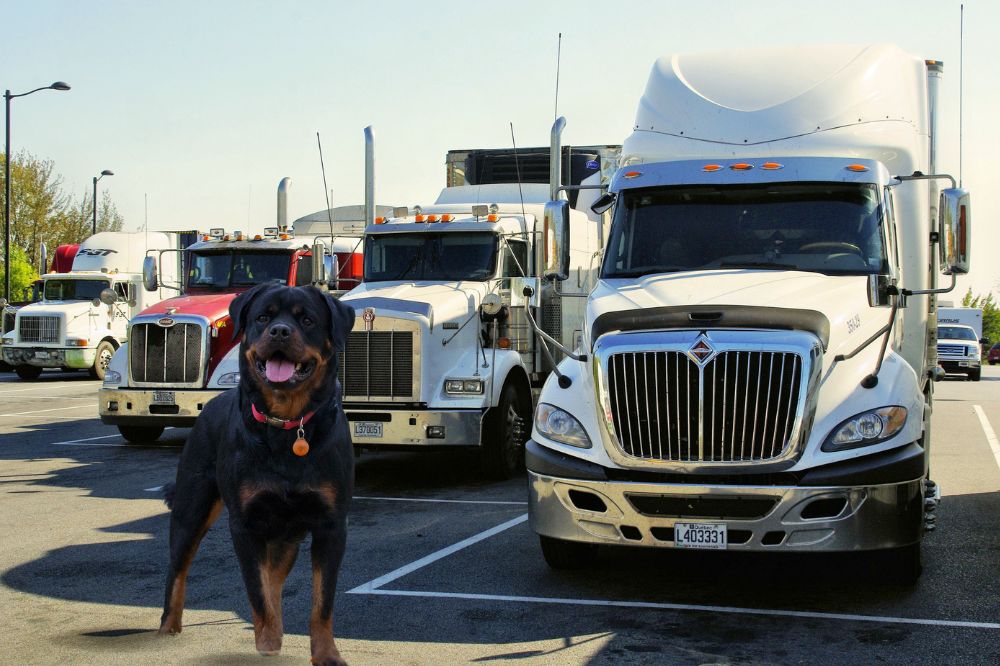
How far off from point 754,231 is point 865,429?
2258 mm

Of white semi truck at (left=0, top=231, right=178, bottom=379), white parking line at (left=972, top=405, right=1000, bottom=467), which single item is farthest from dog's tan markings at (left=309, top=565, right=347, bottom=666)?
white semi truck at (left=0, top=231, right=178, bottom=379)

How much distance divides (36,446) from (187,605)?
32.8 ft

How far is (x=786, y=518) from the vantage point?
6559 mm

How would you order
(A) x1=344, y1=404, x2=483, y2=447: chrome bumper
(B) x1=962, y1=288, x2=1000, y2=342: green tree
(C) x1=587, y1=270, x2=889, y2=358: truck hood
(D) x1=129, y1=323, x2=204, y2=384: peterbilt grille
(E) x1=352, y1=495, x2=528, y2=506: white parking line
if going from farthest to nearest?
(B) x1=962, y1=288, x2=1000, y2=342: green tree
(D) x1=129, y1=323, x2=204, y2=384: peterbilt grille
(A) x1=344, y1=404, x2=483, y2=447: chrome bumper
(E) x1=352, y1=495, x2=528, y2=506: white parking line
(C) x1=587, y1=270, x2=889, y2=358: truck hood

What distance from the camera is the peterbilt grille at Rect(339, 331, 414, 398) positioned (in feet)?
40.2

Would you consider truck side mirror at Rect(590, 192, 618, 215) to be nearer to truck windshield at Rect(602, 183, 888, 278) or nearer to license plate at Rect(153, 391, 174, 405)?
truck windshield at Rect(602, 183, 888, 278)

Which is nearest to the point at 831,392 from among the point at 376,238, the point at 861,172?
the point at 861,172

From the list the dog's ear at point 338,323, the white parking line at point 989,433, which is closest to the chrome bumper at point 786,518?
the dog's ear at point 338,323

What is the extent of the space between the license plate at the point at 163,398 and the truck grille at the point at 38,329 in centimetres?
1565

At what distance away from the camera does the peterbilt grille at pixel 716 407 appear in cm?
674

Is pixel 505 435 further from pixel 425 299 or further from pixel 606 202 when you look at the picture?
pixel 606 202

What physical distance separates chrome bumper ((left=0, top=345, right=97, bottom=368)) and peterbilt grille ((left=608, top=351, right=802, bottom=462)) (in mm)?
24816

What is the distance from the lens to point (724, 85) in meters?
10.1

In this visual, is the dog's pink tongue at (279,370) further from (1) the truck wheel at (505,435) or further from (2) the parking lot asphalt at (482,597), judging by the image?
(1) the truck wheel at (505,435)
